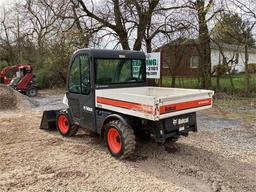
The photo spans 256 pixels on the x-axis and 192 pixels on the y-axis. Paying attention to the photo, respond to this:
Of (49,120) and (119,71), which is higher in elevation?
(119,71)

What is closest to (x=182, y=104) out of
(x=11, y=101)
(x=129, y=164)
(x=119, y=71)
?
→ (x=129, y=164)

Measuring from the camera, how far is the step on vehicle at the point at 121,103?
4.24 meters

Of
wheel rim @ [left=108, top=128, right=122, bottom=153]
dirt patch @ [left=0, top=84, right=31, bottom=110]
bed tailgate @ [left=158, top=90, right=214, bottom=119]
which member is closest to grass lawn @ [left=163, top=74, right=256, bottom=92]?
dirt patch @ [left=0, top=84, right=31, bottom=110]

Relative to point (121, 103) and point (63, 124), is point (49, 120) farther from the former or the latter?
point (121, 103)

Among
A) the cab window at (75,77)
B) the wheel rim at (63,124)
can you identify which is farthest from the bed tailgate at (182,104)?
the wheel rim at (63,124)

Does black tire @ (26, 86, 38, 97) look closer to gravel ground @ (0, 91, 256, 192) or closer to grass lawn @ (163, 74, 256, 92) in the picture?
grass lawn @ (163, 74, 256, 92)

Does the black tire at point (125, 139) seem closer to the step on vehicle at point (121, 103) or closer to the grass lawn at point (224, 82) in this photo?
the step on vehicle at point (121, 103)

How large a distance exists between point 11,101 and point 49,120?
→ 4751 millimetres

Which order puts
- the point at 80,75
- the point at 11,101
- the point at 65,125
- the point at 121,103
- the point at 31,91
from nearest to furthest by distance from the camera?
the point at 121,103
the point at 80,75
the point at 65,125
the point at 11,101
the point at 31,91

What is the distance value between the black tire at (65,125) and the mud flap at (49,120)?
36 cm

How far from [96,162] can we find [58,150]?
3.16 feet

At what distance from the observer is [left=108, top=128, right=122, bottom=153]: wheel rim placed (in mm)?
4656

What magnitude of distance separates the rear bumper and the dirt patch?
7001 mm

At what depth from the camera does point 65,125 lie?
6.14 metres
